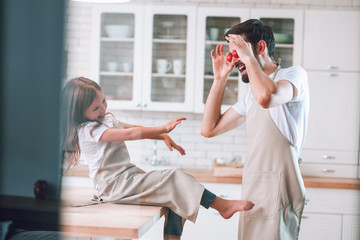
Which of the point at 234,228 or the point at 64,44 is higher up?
the point at 64,44

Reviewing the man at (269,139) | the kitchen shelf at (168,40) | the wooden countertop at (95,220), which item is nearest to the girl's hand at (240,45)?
the man at (269,139)

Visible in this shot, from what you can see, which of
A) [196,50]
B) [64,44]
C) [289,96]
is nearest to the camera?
[64,44]

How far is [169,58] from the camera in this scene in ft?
3.14

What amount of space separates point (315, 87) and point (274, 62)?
105mm

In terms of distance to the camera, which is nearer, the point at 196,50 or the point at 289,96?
the point at 289,96

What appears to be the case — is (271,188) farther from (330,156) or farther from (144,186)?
(144,186)

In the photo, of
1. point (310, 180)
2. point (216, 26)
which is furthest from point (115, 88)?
point (216, 26)

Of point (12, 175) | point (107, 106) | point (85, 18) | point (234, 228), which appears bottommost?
point (234, 228)

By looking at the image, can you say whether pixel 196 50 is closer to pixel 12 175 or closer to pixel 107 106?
pixel 107 106

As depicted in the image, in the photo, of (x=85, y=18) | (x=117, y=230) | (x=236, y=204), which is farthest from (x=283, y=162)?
(x=85, y=18)

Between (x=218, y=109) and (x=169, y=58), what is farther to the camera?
(x=169, y=58)

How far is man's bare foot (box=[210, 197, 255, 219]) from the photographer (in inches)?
27.3

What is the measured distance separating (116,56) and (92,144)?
0.50 feet

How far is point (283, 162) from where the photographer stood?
2.35 ft
